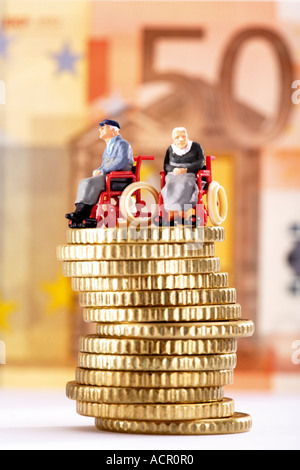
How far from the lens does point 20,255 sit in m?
9.25

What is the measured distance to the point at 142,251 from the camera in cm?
556

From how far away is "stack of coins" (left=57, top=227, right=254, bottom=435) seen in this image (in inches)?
220

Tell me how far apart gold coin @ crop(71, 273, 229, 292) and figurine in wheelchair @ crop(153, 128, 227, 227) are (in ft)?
1.03

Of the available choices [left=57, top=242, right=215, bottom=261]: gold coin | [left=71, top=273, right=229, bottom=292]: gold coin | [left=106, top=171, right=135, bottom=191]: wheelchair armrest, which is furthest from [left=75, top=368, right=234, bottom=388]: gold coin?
[left=106, top=171, right=135, bottom=191]: wheelchair armrest

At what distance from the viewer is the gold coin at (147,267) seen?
5.58m

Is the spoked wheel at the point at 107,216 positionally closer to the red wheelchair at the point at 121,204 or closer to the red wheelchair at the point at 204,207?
the red wheelchair at the point at 121,204

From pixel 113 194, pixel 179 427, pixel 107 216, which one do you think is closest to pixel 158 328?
pixel 179 427

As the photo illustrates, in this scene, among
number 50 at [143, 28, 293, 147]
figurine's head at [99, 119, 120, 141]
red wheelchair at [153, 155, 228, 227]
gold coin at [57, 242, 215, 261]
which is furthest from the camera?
number 50 at [143, 28, 293, 147]

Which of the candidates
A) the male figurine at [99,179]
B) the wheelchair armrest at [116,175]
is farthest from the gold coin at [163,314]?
the wheelchair armrest at [116,175]

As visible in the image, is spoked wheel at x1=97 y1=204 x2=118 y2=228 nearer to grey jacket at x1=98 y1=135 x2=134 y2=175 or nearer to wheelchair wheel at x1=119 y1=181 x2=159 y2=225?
wheelchair wheel at x1=119 y1=181 x2=159 y2=225

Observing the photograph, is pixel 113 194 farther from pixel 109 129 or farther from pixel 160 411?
pixel 160 411

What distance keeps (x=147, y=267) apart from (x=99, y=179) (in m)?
0.64

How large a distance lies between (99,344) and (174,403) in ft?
1.74

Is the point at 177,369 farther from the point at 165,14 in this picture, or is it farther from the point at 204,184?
the point at 165,14
